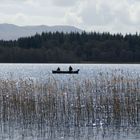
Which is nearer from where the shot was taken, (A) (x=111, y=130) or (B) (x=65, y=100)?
(A) (x=111, y=130)

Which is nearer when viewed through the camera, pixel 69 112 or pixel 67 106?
Answer: pixel 69 112

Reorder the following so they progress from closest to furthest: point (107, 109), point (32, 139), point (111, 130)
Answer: point (32, 139)
point (111, 130)
point (107, 109)

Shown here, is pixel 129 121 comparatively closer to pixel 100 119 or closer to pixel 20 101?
pixel 100 119

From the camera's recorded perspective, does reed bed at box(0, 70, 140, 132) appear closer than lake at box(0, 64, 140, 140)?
No

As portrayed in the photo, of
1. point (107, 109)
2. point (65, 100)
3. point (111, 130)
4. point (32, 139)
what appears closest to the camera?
point (32, 139)

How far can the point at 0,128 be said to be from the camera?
3228cm

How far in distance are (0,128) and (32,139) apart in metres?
3.42

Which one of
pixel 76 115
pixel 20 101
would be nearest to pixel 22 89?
pixel 20 101

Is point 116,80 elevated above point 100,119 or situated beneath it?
elevated above

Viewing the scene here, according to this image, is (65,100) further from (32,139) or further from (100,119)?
(32,139)

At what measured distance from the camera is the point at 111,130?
3161 cm

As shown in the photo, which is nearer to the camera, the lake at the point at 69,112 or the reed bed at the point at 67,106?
the lake at the point at 69,112

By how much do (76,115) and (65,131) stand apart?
3.11 meters

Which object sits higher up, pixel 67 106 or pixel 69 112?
pixel 67 106
